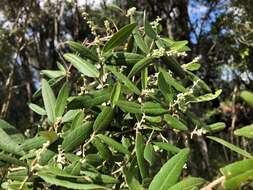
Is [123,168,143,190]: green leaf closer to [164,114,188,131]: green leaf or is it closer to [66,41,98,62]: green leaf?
[164,114,188,131]: green leaf

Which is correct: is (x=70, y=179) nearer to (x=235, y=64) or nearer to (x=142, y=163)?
(x=142, y=163)

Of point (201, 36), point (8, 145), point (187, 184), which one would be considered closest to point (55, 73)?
Result: point (8, 145)

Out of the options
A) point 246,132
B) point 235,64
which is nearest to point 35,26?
point 235,64

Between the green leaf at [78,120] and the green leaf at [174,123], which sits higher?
the green leaf at [78,120]

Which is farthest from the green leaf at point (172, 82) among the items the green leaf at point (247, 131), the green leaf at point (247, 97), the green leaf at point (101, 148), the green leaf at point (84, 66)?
the green leaf at point (247, 97)

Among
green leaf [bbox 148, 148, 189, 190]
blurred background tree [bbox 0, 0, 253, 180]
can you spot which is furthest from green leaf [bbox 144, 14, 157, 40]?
blurred background tree [bbox 0, 0, 253, 180]

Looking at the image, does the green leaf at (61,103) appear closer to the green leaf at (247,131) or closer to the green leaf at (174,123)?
the green leaf at (174,123)
